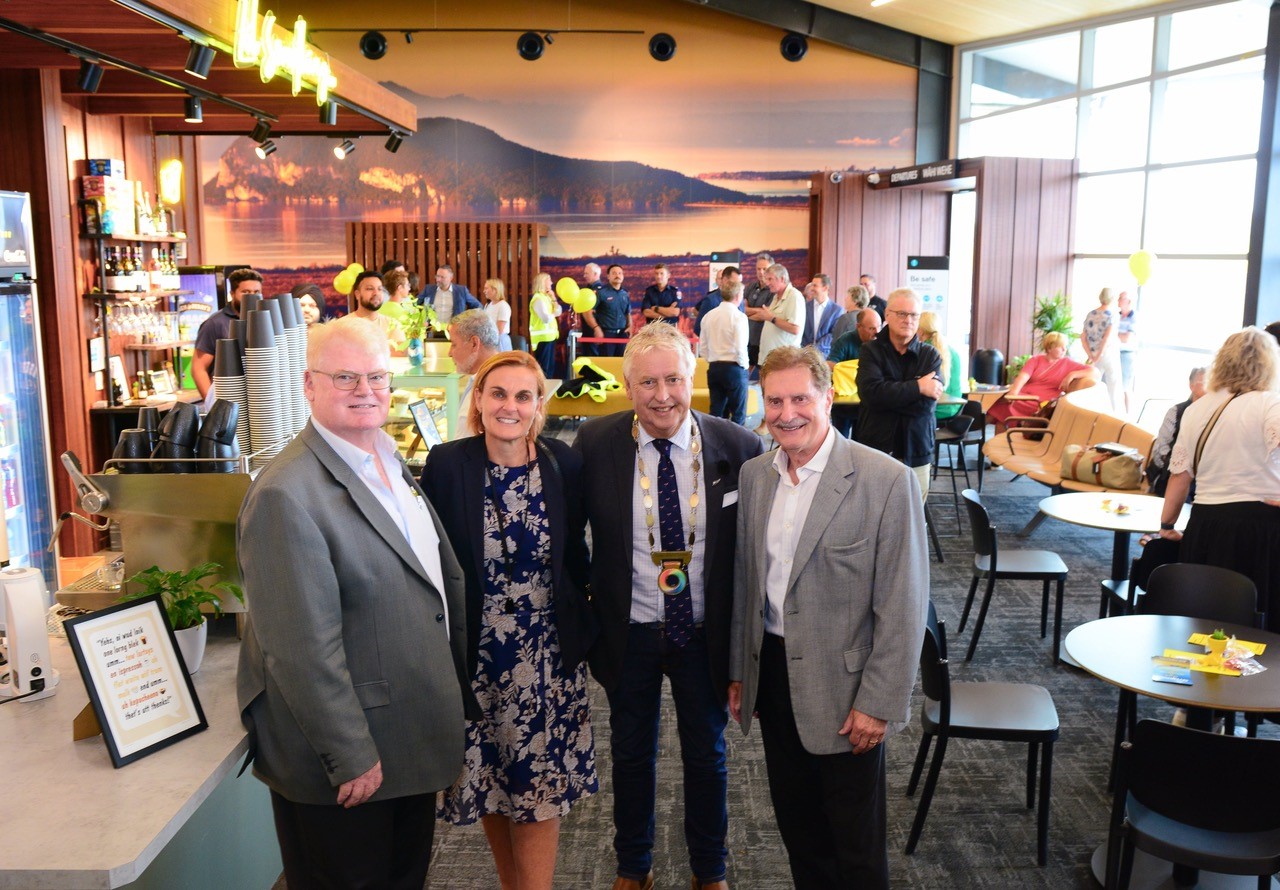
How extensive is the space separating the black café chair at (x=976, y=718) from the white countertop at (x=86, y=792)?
2.17m

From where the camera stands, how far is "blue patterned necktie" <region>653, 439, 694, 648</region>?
9.46ft

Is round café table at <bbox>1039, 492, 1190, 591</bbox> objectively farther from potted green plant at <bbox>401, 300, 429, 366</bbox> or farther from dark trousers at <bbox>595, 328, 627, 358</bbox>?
dark trousers at <bbox>595, 328, 627, 358</bbox>

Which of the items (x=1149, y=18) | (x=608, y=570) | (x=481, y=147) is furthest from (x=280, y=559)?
(x=481, y=147)

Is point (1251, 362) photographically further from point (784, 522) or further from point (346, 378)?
point (346, 378)

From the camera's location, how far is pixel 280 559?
2031mm

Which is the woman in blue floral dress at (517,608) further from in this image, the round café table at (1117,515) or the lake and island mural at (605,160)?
the lake and island mural at (605,160)

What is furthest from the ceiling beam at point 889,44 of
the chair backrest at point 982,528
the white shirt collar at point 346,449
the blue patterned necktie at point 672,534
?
the white shirt collar at point 346,449

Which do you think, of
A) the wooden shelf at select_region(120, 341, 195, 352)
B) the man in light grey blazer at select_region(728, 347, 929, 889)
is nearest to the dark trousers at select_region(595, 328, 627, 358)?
the wooden shelf at select_region(120, 341, 195, 352)

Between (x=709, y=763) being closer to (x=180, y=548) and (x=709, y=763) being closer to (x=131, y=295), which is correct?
(x=180, y=548)

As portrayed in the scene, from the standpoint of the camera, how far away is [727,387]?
987 centimetres

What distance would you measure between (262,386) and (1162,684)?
2.83 metres

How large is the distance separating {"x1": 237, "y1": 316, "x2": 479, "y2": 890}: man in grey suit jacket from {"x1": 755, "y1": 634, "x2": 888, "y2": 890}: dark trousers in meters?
0.88

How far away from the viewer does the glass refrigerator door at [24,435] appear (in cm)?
582

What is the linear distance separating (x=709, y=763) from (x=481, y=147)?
49.5 feet
